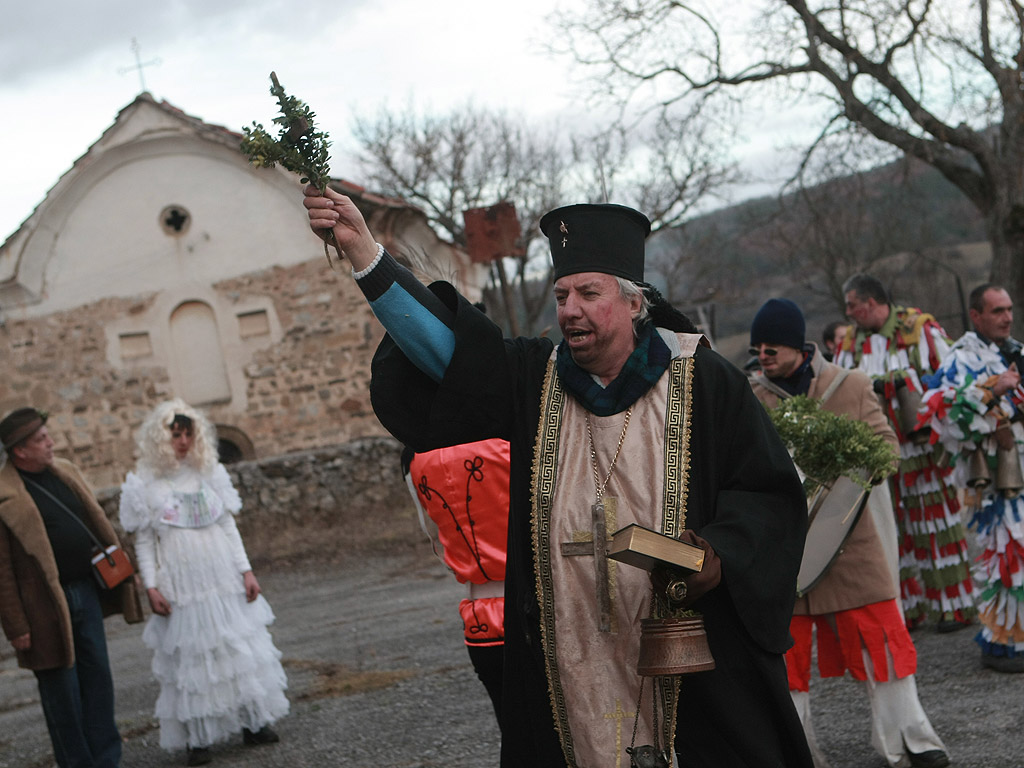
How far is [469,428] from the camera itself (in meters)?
2.91

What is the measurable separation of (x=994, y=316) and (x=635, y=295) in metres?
3.93

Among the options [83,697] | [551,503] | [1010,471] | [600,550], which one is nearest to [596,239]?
[551,503]

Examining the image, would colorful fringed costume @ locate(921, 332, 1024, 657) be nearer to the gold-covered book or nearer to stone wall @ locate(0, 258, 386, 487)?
the gold-covered book

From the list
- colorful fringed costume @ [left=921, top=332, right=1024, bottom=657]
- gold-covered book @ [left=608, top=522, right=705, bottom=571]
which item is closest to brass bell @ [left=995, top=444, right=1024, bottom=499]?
colorful fringed costume @ [left=921, top=332, right=1024, bottom=657]

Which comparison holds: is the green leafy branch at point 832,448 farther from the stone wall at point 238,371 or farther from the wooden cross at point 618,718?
the stone wall at point 238,371

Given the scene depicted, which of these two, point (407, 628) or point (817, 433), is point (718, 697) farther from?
point (407, 628)

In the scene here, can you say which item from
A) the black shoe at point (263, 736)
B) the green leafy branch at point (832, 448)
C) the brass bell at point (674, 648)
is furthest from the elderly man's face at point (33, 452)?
the brass bell at point (674, 648)

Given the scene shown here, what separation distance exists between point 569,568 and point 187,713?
168 inches

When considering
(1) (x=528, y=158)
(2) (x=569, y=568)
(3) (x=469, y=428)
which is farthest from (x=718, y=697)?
(1) (x=528, y=158)

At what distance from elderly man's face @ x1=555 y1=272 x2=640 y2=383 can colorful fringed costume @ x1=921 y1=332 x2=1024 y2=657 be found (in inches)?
153

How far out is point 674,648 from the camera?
2.54 m

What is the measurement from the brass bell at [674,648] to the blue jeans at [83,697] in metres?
4.24

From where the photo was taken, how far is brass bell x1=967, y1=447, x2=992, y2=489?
6121 mm

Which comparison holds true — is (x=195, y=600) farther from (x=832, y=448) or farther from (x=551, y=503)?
(x=551, y=503)
